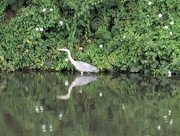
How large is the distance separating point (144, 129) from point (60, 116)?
1526mm

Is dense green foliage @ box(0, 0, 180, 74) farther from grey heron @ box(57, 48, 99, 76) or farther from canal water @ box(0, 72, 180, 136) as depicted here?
canal water @ box(0, 72, 180, 136)

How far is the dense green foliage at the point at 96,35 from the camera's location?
13094 mm

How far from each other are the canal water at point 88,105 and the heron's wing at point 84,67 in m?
0.14

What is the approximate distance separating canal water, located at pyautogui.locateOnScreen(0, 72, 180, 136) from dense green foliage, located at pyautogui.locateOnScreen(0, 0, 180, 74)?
0.40 metres

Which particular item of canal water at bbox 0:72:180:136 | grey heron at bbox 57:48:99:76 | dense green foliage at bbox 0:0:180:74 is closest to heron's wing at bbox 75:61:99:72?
grey heron at bbox 57:48:99:76

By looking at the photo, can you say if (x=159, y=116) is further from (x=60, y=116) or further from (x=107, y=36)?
(x=107, y=36)

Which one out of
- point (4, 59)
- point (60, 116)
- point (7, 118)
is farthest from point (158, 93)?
point (4, 59)

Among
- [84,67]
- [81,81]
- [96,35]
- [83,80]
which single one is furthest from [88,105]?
[96,35]

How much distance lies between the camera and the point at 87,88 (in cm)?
1166

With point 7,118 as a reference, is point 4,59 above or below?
above

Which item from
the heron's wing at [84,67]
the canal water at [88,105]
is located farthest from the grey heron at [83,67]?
the canal water at [88,105]

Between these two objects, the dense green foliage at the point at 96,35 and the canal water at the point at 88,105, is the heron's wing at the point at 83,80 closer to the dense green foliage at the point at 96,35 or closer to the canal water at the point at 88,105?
the canal water at the point at 88,105

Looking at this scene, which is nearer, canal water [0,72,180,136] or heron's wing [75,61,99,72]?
canal water [0,72,180,136]

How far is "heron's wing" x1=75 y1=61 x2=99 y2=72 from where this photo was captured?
42.4ft
